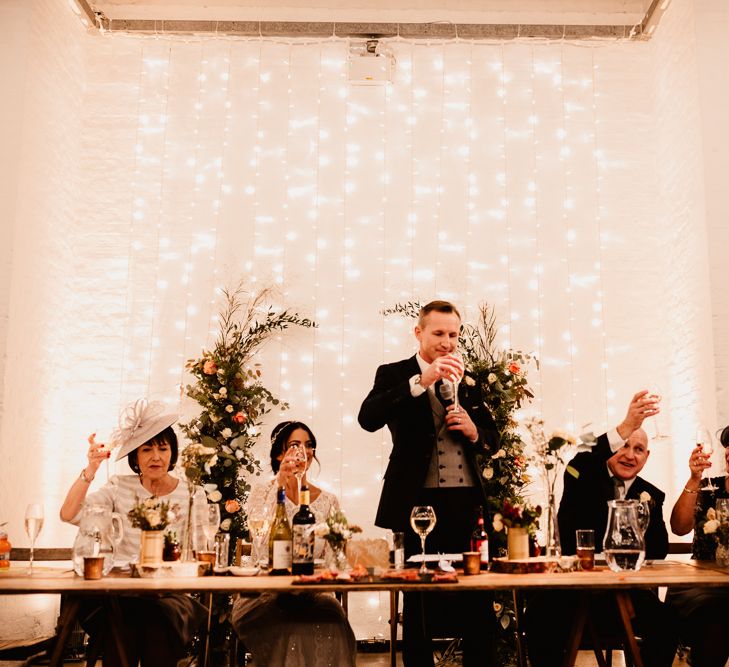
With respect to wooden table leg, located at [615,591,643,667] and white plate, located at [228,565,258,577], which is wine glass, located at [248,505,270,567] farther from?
wooden table leg, located at [615,591,643,667]

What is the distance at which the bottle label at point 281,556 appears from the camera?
2795mm

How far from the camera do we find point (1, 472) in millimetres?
4867

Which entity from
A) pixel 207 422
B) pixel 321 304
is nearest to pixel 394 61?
pixel 321 304

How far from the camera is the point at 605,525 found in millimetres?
3473

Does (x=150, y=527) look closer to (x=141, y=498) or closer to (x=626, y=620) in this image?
(x=141, y=498)

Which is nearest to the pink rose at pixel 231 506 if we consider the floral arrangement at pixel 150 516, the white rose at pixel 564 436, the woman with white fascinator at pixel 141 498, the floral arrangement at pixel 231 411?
the floral arrangement at pixel 231 411

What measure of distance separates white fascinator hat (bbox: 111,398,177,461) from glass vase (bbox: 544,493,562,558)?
159 cm

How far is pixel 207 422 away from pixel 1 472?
1234mm

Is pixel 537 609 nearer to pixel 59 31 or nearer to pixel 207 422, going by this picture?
pixel 207 422

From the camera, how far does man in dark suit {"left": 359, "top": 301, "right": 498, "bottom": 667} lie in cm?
302

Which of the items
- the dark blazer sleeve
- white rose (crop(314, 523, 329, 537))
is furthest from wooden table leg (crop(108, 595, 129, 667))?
the dark blazer sleeve

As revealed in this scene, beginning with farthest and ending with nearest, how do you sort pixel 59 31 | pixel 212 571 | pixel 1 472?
pixel 59 31 < pixel 1 472 < pixel 212 571

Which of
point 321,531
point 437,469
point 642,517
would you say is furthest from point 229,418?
point 642,517

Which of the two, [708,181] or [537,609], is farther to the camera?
[708,181]
